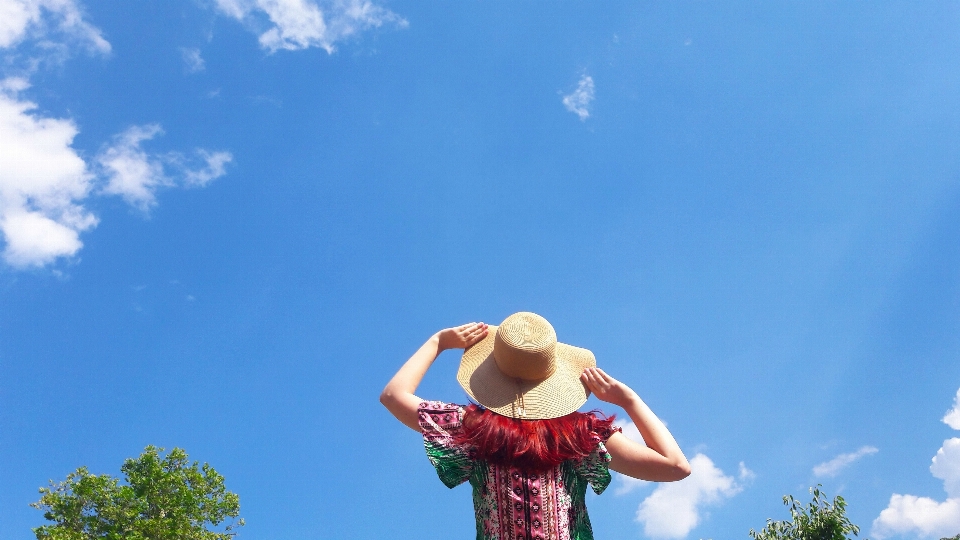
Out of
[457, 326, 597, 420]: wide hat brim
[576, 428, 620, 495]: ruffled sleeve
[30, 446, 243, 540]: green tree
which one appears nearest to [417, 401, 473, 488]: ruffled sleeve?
[457, 326, 597, 420]: wide hat brim

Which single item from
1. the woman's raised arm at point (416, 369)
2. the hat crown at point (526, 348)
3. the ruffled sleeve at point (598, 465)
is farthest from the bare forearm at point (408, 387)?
the ruffled sleeve at point (598, 465)

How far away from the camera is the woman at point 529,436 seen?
2705 millimetres

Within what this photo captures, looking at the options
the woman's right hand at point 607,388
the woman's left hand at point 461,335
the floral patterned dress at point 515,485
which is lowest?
the floral patterned dress at point 515,485

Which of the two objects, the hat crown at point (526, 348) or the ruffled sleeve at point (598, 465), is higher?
the hat crown at point (526, 348)

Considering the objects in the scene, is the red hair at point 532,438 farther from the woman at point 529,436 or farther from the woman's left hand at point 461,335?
the woman's left hand at point 461,335

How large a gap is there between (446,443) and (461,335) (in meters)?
0.57

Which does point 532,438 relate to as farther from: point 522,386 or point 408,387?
point 408,387

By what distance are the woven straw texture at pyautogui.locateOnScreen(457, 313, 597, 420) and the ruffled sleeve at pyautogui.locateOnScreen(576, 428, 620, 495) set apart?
17 cm

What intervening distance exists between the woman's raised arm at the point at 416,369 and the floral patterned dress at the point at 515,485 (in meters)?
0.09

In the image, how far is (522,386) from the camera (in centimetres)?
298

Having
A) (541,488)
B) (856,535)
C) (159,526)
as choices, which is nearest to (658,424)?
(541,488)

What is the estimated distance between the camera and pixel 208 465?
23578mm

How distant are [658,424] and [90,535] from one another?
23.3m

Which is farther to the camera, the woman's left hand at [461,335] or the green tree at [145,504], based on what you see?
the green tree at [145,504]
